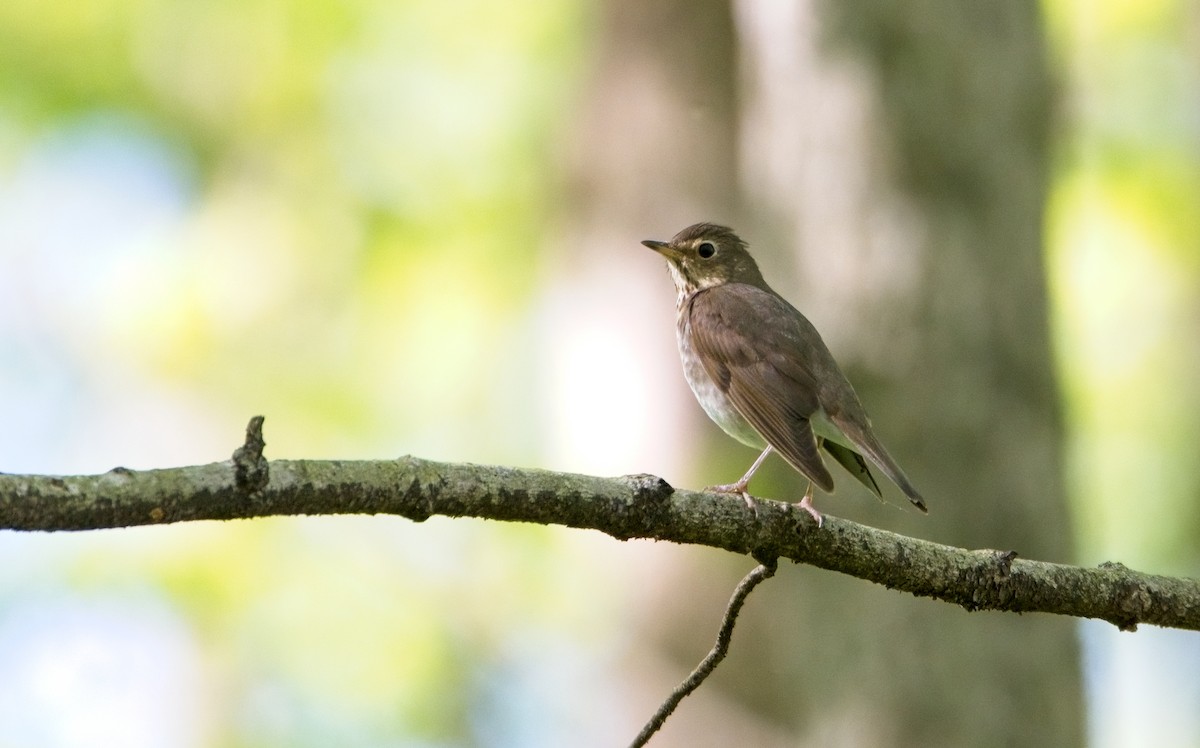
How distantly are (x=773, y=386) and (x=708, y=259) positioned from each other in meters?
1.78

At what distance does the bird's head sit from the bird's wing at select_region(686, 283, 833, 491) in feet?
1.61

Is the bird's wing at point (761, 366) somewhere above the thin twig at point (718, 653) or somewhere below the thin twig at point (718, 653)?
above

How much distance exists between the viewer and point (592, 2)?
37.1 ft

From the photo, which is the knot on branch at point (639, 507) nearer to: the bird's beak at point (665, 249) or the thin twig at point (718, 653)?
the thin twig at point (718, 653)

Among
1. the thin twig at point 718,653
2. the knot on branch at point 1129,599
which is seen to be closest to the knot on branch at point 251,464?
the thin twig at point 718,653

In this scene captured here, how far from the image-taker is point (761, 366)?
5.92 meters

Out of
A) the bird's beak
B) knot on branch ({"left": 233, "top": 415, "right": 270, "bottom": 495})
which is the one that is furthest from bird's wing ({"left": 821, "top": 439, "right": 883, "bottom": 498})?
knot on branch ({"left": 233, "top": 415, "right": 270, "bottom": 495})

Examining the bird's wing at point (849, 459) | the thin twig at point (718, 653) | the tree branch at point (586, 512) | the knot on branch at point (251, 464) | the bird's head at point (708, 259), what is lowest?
the thin twig at point (718, 653)

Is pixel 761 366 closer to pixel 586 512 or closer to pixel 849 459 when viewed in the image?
pixel 849 459

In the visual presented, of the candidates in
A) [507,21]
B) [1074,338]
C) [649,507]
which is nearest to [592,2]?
[507,21]

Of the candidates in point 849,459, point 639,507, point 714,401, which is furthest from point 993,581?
point 714,401

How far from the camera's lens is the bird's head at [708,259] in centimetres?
735

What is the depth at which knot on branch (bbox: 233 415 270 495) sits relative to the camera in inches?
108

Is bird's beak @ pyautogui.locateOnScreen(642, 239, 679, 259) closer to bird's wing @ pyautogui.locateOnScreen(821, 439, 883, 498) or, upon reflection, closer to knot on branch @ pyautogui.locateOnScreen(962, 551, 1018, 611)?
bird's wing @ pyautogui.locateOnScreen(821, 439, 883, 498)
